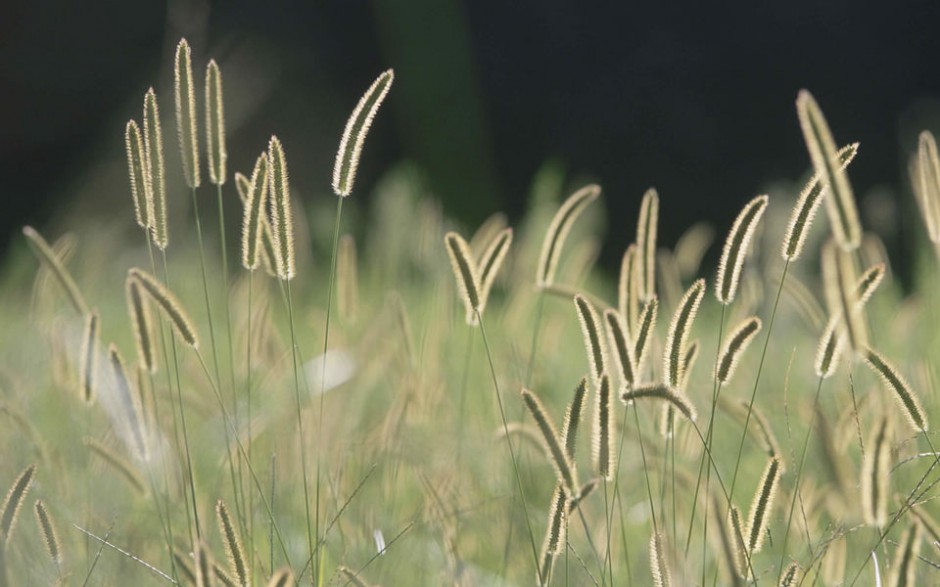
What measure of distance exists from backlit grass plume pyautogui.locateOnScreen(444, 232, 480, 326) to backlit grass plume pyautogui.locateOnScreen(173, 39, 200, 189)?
0.19m

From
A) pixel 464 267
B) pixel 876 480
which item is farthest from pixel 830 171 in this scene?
pixel 464 267

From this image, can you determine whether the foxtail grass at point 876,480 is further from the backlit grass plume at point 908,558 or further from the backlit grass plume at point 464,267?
the backlit grass plume at point 464,267

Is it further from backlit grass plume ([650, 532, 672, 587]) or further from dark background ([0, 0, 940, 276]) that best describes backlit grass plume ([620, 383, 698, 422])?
dark background ([0, 0, 940, 276])

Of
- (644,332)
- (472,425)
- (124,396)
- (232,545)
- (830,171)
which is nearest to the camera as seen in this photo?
(830,171)

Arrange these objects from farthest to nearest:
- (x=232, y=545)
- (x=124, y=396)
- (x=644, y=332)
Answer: (x=124, y=396) < (x=644, y=332) < (x=232, y=545)

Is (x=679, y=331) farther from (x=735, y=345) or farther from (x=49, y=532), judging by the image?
(x=49, y=532)

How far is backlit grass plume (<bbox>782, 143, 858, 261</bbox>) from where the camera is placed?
688 millimetres

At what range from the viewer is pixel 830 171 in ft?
1.73

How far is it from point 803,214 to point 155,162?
425 millimetres

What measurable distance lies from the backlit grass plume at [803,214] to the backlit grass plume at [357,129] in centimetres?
25

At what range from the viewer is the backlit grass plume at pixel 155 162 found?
30.7 inches

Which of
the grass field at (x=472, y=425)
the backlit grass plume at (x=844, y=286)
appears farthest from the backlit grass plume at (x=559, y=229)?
the backlit grass plume at (x=844, y=286)

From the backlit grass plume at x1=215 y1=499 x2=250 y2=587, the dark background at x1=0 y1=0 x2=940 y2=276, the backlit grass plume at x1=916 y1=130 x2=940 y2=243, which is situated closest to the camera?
the backlit grass plume at x1=215 y1=499 x2=250 y2=587

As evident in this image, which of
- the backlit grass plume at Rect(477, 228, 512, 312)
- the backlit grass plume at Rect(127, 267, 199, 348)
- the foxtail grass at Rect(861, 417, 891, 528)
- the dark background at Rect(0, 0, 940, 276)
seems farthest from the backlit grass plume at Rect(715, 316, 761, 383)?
the dark background at Rect(0, 0, 940, 276)
